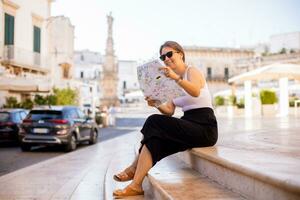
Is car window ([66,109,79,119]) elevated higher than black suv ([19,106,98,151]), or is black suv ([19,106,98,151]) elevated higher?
car window ([66,109,79,119])

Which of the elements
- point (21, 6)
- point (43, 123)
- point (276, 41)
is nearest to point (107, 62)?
point (21, 6)

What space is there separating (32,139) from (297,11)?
14985 mm

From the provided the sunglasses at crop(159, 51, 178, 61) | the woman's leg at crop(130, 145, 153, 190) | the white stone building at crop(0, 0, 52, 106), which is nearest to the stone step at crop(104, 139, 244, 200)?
the woman's leg at crop(130, 145, 153, 190)

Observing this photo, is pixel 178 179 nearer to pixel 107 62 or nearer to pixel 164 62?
pixel 164 62

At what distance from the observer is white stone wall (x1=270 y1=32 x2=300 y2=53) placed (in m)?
73.1

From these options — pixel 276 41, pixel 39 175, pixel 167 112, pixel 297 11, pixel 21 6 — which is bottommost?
pixel 39 175

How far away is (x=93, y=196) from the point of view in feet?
19.1

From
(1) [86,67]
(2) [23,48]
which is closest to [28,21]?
(2) [23,48]

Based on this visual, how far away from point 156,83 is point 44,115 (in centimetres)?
1007

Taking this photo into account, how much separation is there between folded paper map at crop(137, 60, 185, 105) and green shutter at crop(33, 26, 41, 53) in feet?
82.6

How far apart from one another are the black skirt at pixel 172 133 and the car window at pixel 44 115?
10.0 m

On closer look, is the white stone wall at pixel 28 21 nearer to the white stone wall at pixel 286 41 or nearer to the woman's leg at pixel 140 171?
the woman's leg at pixel 140 171

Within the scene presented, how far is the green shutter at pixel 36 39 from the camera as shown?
2822cm

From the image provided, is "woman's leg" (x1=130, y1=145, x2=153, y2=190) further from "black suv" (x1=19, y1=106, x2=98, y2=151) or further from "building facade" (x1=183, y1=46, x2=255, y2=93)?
"building facade" (x1=183, y1=46, x2=255, y2=93)
